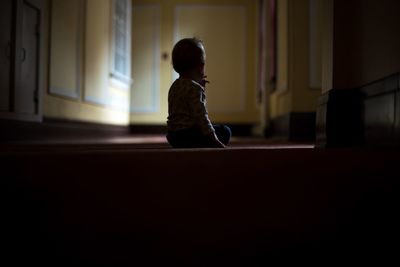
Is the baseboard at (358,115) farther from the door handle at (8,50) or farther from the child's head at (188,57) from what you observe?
the door handle at (8,50)

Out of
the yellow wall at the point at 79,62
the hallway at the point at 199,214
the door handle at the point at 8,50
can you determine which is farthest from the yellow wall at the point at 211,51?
the hallway at the point at 199,214

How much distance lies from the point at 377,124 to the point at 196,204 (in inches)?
31.7

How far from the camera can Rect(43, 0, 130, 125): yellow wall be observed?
3186 mm

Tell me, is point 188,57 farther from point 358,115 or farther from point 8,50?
point 8,50

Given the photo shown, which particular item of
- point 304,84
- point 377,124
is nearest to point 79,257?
point 377,124

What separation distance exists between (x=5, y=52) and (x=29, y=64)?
1.06 ft

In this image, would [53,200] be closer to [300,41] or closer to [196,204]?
[196,204]

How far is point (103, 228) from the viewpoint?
686mm

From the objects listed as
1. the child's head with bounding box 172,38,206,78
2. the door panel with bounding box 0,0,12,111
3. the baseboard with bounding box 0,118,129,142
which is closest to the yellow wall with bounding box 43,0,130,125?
the baseboard with bounding box 0,118,129,142

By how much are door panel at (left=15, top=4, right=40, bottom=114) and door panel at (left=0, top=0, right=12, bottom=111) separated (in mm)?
Result: 101

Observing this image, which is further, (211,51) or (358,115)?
(211,51)

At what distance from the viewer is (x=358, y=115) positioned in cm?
152

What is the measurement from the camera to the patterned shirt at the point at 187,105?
1.74 metres

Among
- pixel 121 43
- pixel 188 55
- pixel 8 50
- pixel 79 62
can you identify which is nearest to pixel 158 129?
pixel 121 43
